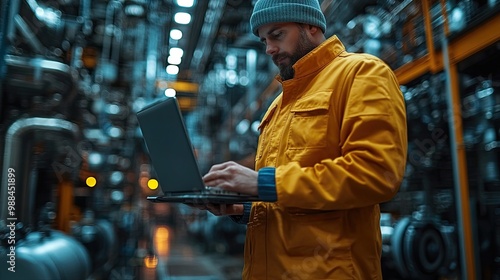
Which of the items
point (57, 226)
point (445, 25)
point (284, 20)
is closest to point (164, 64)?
point (57, 226)

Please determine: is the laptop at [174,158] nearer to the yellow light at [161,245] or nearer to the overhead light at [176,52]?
the overhead light at [176,52]

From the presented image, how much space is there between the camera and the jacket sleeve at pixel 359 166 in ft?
3.38

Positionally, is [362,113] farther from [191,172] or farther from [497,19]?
[497,19]

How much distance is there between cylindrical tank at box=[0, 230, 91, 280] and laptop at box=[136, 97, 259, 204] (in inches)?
54.0

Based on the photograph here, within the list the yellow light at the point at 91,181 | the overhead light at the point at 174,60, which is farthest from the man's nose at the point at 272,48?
the overhead light at the point at 174,60

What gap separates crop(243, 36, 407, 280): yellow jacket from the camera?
3.40 feet

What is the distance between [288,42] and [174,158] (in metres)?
0.54

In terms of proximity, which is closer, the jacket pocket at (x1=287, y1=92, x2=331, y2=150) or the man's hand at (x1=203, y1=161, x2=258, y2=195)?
the man's hand at (x1=203, y1=161, x2=258, y2=195)

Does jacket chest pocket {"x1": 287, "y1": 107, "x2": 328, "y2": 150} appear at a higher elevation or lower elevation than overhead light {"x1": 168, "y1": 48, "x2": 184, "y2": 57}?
lower

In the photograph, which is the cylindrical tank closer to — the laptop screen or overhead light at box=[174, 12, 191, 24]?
the laptop screen

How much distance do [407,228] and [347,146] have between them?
2.86m

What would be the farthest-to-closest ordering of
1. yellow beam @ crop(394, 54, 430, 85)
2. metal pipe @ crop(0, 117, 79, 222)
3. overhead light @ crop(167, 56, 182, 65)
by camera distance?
overhead light @ crop(167, 56, 182, 65)
yellow beam @ crop(394, 54, 430, 85)
metal pipe @ crop(0, 117, 79, 222)

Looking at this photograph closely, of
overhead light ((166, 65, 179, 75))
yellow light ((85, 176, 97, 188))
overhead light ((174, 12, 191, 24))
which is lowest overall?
yellow light ((85, 176, 97, 188))

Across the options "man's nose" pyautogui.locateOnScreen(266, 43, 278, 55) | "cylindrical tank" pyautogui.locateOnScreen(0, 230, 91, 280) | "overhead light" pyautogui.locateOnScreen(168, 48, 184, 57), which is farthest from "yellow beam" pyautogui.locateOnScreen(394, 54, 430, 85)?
"overhead light" pyautogui.locateOnScreen(168, 48, 184, 57)
